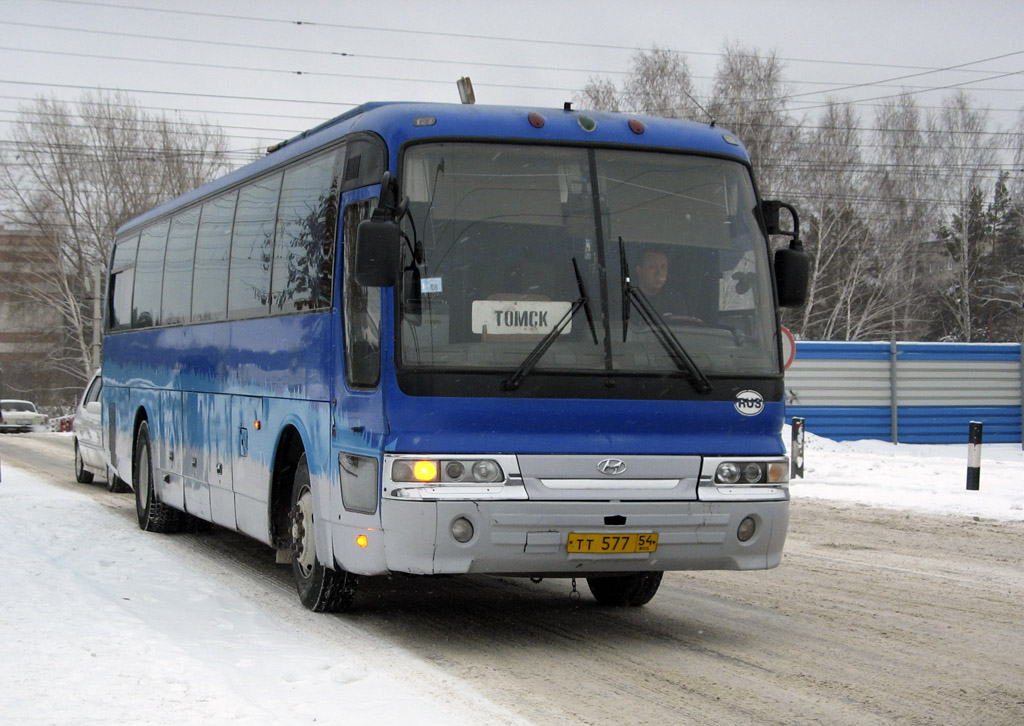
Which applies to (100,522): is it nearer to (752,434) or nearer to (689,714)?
(752,434)

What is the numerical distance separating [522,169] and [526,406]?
1.47m

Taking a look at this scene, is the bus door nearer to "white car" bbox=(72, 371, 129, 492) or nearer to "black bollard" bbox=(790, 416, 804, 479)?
"white car" bbox=(72, 371, 129, 492)

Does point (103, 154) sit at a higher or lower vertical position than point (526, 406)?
higher

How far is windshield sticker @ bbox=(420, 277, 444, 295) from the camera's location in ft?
24.6

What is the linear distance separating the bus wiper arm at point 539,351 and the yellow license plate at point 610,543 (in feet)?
2.98

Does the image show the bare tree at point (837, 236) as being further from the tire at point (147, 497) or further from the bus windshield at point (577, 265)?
the bus windshield at point (577, 265)

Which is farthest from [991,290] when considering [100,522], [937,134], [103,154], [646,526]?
[646,526]

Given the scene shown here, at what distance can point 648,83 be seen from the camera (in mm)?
51250

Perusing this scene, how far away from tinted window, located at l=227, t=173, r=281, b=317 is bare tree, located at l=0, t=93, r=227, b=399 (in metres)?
49.0

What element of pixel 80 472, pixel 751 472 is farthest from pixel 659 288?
pixel 80 472

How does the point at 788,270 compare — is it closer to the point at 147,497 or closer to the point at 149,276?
the point at 147,497

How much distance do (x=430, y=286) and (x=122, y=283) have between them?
31.8 ft

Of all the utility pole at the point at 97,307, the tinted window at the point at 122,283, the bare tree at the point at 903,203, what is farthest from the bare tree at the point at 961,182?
the tinted window at the point at 122,283

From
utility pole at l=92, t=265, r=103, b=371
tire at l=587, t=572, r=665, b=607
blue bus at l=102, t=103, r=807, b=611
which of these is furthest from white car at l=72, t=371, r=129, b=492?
utility pole at l=92, t=265, r=103, b=371
